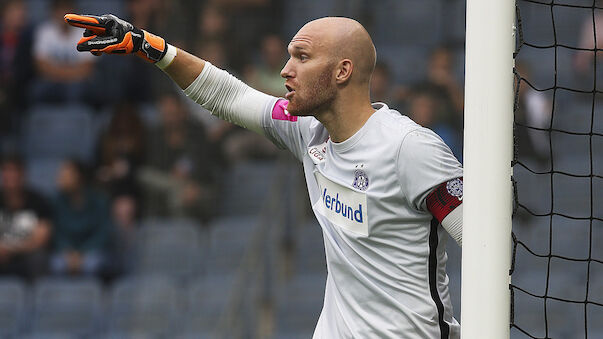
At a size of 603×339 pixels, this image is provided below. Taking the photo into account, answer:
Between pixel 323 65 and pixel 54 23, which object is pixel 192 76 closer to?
pixel 323 65

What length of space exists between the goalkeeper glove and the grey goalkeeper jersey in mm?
764

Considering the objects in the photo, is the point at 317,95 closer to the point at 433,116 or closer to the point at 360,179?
the point at 360,179

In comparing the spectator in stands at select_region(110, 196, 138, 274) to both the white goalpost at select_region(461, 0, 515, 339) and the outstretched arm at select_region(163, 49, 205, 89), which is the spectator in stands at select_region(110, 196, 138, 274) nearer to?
the outstretched arm at select_region(163, 49, 205, 89)

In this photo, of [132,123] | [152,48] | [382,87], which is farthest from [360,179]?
[132,123]

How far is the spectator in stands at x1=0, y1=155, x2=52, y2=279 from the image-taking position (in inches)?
314

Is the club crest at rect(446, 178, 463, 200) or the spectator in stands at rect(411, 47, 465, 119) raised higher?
the club crest at rect(446, 178, 463, 200)

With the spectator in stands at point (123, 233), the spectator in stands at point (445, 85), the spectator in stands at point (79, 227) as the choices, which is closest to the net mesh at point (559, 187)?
the spectator in stands at point (445, 85)

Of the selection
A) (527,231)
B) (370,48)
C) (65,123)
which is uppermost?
(370,48)

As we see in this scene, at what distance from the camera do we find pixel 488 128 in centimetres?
289

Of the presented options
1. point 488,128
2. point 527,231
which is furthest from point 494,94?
point 527,231

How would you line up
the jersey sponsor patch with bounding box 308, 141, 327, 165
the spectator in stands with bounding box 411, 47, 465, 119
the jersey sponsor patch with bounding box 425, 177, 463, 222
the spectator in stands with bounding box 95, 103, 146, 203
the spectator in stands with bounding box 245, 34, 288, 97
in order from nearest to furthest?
the jersey sponsor patch with bounding box 425, 177, 463, 222
the jersey sponsor patch with bounding box 308, 141, 327, 165
the spectator in stands with bounding box 411, 47, 465, 119
the spectator in stands with bounding box 95, 103, 146, 203
the spectator in stands with bounding box 245, 34, 288, 97

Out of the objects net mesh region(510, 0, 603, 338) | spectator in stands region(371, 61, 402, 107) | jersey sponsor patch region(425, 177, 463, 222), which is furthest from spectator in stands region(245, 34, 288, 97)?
jersey sponsor patch region(425, 177, 463, 222)

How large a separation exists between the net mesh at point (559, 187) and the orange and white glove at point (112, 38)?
3659mm

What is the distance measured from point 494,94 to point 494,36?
0.54ft
